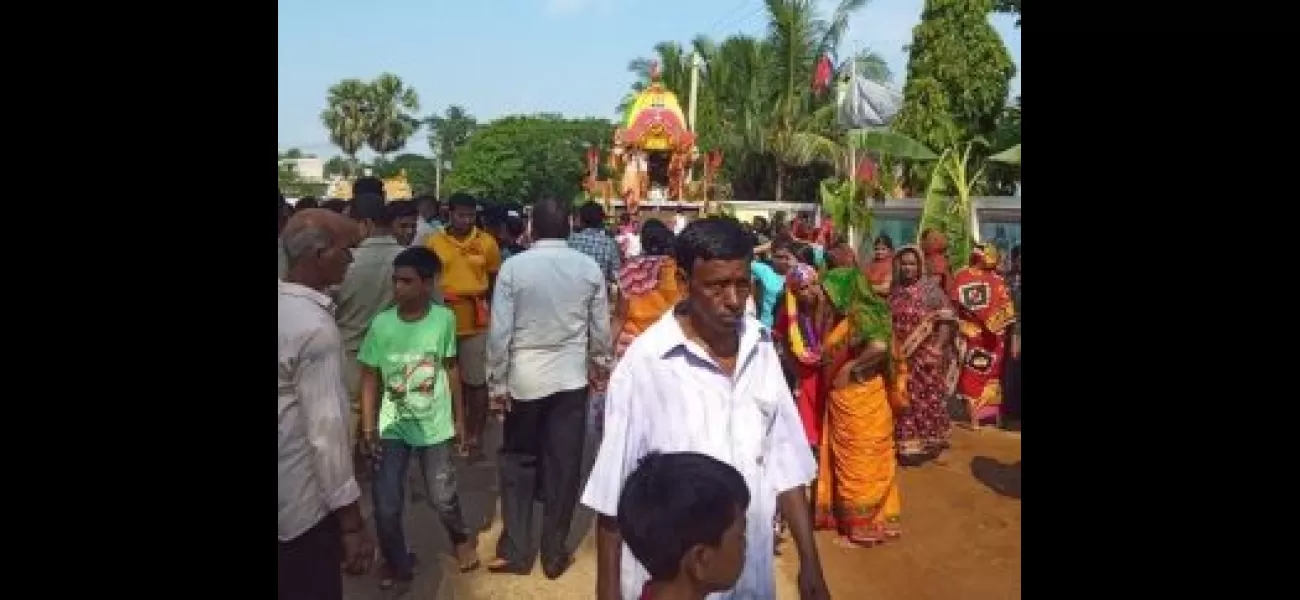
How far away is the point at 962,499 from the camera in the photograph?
6461mm

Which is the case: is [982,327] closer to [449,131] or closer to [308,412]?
[308,412]

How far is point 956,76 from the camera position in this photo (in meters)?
18.6

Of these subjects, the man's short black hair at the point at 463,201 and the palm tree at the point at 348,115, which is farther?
the palm tree at the point at 348,115

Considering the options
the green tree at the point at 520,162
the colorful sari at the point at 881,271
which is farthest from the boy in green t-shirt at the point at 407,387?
the green tree at the point at 520,162

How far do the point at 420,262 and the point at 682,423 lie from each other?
1960 millimetres

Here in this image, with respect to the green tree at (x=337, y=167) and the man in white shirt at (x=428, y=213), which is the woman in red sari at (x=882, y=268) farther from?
the green tree at (x=337, y=167)

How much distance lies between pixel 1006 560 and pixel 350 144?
50.2m

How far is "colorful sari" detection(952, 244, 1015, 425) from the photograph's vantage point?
811cm

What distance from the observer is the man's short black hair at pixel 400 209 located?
612cm

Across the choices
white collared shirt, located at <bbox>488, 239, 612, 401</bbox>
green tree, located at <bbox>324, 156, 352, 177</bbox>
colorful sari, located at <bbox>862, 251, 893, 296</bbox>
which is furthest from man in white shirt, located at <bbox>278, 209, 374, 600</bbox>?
green tree, located at <bbox>324, 156, 352, 177</bbox>

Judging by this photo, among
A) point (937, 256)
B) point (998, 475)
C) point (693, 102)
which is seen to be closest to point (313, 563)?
point (998, 475)

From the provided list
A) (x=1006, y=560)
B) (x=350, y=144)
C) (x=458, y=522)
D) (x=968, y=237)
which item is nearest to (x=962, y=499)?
(x=1006, y=560)

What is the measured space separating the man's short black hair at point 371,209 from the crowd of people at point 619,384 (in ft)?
0.04
